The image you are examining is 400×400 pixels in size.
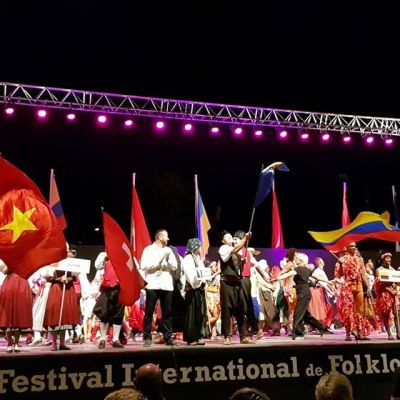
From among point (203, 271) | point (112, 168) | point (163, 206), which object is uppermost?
point (112, 168)

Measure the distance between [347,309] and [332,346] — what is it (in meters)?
1.59

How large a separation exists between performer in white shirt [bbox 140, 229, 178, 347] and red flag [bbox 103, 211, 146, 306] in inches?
27.1

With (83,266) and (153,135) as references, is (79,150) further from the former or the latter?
(83,266)

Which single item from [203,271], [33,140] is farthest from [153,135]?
[203,271]

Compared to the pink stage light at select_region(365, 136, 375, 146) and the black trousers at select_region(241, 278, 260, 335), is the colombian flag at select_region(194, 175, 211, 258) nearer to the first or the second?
the black trousers at select_region(241, 278, 260, 335)

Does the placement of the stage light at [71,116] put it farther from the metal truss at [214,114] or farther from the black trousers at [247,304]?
the black trousers at [247,304]

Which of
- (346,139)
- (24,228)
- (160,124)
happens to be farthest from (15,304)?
(346,139)

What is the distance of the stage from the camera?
817 centimetres

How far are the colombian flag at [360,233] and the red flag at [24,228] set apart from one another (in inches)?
210

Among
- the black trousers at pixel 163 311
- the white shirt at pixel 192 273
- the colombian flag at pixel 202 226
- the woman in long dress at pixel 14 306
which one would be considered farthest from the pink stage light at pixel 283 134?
the woman in long dress at pixel 14 306

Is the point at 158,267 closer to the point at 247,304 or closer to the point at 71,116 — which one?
the point at 247,304

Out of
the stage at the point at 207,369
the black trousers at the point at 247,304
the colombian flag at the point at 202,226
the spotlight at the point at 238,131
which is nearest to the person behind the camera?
the stage at the point at 207,369

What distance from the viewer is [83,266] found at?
378 inches

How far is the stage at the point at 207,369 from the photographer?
8172 millimetres
